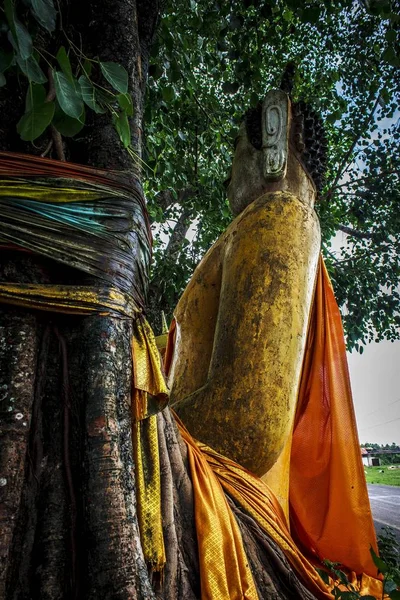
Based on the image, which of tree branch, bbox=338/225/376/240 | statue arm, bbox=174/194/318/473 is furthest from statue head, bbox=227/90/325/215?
tree branch, bbox=338/225/376/240

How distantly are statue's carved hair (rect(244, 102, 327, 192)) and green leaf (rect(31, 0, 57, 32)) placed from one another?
1753 millimetres

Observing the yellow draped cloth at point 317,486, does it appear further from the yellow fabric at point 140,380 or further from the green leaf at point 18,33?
the green leaf at point 18,33

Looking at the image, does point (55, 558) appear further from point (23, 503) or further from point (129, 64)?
point (129, 64)

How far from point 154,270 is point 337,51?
3.22 meters

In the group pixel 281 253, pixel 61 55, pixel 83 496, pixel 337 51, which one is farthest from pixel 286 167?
pixel 337 51

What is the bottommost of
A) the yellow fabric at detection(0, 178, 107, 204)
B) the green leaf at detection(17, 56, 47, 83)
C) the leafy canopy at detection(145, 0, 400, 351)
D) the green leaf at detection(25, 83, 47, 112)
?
the yellow fabric at detection(0, 178, 107, 204)

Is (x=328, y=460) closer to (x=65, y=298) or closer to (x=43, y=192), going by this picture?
(x=65, y=298)

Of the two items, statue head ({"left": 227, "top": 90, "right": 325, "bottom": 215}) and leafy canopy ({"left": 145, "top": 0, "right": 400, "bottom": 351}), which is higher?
leafy canopy ({"left": 145, "top": 0, "right": 400, "bottom": 351})

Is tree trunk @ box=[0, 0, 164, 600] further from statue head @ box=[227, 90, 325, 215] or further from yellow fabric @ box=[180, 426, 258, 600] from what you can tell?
statue head @ box=[227, 90, 325, 215]

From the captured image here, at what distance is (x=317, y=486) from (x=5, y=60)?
6.67 ft

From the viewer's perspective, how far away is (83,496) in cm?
115

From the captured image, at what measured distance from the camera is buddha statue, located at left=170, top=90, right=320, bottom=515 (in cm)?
204

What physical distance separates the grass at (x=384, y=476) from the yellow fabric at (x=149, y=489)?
750 inches

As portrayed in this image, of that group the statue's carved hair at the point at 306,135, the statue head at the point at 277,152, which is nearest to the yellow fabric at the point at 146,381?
the statue head at the point at 277,152
